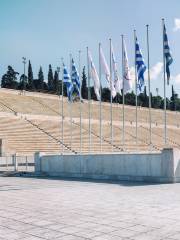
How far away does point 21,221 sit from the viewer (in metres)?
9.34

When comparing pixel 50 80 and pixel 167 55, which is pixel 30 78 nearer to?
pixel 50 80

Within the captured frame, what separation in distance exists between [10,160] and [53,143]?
10.8 m

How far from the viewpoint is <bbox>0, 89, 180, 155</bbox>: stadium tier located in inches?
1586

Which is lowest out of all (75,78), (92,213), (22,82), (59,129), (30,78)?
(92,213)

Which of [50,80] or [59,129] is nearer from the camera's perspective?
[59,129]

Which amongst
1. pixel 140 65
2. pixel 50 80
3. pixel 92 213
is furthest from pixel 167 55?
pixel 50 80

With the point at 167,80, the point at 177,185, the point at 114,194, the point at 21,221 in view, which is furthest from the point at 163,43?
the point at 21,221

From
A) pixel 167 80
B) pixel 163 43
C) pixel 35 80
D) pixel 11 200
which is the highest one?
pixel 35 80

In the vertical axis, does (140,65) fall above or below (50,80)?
below

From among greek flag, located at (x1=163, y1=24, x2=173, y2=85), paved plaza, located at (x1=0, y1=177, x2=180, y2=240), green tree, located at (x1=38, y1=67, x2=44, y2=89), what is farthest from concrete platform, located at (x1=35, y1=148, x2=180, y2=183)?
green tree, located at (x1=38, y1=67, x2=44, y2=89)

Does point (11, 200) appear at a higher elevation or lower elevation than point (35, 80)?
lower

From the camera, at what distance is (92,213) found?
33.2 ft

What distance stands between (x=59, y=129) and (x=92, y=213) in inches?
1514

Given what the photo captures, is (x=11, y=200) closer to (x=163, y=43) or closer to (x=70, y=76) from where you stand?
(x=163, y=43)
